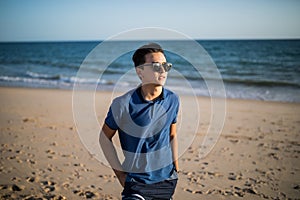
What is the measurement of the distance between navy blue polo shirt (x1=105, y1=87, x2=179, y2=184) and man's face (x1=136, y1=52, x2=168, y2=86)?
0.13 meters

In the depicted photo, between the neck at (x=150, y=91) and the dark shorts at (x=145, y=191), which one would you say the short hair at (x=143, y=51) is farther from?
the dark shorts at (x=145, y=191)

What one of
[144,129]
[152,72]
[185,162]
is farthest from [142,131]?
[185,162]

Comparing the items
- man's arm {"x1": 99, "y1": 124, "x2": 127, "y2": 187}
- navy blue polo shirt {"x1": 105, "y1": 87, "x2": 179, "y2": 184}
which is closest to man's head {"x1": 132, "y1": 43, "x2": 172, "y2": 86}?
navy blue polo shirt {"x1": 105, "y1": 87, "x2": 179, "y2": 184}

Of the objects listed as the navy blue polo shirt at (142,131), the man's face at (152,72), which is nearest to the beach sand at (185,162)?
the navy blue polo shirt at (142,131)

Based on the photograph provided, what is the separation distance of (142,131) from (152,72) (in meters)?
0.45

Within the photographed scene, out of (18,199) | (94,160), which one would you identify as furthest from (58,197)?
(94,160)

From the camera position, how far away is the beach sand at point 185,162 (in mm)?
4301

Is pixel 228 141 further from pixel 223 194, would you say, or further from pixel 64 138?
pixel 64 138

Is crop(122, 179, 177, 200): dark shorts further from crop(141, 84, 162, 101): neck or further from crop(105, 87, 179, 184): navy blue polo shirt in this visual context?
crop(141, 84, 162, 101): neck

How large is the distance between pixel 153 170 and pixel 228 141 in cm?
516

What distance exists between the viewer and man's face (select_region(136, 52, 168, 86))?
2.04 meters

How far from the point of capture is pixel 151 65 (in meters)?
2.04

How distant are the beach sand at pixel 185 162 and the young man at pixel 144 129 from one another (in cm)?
223

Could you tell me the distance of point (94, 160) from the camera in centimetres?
553
